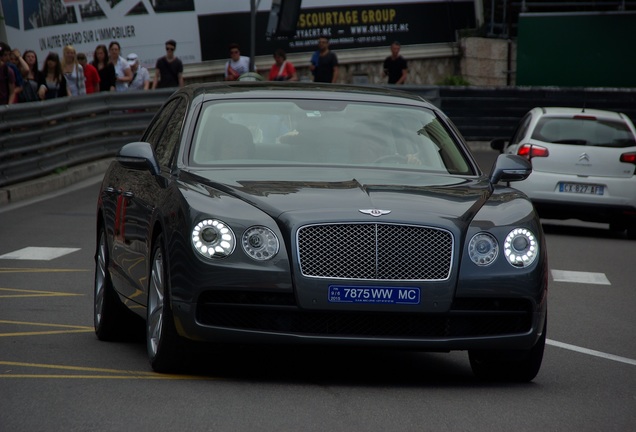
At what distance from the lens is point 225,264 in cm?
749

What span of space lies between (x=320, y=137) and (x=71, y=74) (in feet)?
61.7

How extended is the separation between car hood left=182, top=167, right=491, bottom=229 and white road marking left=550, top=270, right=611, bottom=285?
19.6 ft

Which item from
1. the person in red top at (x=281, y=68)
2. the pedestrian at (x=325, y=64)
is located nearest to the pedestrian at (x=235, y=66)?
the person in red top at (x=281, y=68)

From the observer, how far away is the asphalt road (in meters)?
6.73

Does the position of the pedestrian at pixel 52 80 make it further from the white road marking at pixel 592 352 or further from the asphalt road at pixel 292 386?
the white road marking at pixel 592 352

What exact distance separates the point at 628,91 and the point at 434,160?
83.2 ft

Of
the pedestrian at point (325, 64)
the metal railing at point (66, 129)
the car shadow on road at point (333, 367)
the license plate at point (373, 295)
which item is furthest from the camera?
the pedestrian at point (325, 64)

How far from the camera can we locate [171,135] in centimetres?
920

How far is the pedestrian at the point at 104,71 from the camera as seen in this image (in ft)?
95.3

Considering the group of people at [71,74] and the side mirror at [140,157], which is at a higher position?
the side mirror at [140,157]

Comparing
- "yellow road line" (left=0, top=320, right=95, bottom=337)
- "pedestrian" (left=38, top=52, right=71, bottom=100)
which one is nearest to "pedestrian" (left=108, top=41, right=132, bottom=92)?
"pedestrian" (left=38, top=52, right=71, bottom=100)

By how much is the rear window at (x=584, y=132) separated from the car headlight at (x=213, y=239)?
1248cm

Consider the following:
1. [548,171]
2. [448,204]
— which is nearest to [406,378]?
Result: [448,204]

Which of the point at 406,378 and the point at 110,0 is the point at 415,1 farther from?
the point at 406,378
